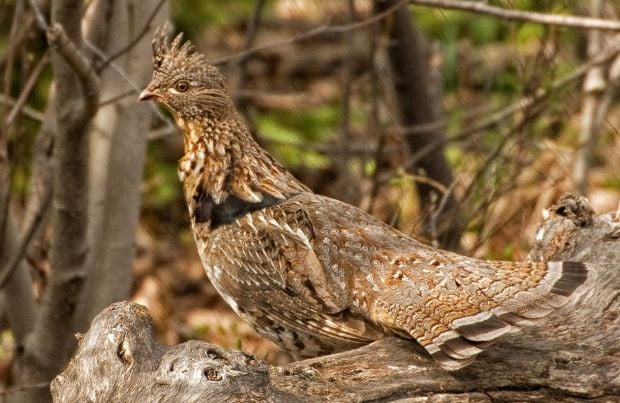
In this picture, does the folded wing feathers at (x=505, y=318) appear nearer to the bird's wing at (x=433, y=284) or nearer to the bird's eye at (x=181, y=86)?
the bird's wing at (x=433, y=284)

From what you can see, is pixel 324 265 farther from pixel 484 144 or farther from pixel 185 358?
pixel 484 144

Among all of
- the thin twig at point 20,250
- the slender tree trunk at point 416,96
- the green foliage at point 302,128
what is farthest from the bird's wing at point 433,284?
the green foliage at point 302,128

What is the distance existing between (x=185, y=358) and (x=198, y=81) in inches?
79.4

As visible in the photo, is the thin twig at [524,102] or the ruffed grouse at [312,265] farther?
the thin twig at [524,102]

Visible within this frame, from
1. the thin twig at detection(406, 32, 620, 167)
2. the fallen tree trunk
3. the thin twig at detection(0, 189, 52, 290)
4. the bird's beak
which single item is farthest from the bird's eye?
the thin twig at detection(406, 32, 620, 167)

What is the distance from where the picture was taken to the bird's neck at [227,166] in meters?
5.40

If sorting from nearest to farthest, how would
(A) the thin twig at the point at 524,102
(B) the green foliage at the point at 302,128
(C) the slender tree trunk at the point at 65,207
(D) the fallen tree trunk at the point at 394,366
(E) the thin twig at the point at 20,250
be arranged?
(D) the fallen tree trunk at the point at 394,366, (C) the slender tree trunk at the point at 65,207, (E) the thin twig at the point at 20,250, (A) the thin twig at the point at 524,102, (B) the green foliage at the point at 302,128

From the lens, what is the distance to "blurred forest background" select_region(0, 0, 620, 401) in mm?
5457

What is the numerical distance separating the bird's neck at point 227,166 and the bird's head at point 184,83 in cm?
7

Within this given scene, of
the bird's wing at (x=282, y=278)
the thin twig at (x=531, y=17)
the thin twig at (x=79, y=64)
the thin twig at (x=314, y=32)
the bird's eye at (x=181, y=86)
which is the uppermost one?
the thin twig at (x=531, y=17)

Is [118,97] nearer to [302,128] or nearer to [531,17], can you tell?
[531,17]

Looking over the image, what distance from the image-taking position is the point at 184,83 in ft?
17.6

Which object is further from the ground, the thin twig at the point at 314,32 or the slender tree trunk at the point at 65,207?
the thin twig at the point at 314,32

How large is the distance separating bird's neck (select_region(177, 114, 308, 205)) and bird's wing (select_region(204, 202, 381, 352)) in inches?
7.0
